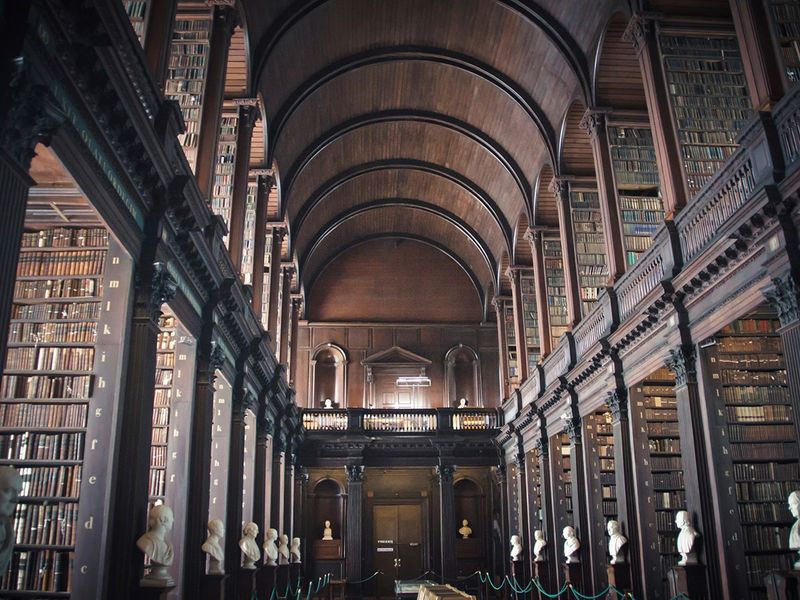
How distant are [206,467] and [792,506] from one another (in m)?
5.46

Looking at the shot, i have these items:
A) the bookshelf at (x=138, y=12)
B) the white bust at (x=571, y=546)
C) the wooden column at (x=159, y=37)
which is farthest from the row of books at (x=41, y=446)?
the white bust at (x=571, y=546)

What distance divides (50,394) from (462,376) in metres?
15.7

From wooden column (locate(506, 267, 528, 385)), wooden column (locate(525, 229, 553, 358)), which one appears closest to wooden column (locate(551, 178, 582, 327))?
wooden column (locate(525, 229, 553, 358))

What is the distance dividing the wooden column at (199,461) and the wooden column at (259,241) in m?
2.83

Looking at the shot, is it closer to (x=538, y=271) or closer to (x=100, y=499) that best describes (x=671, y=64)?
(x=538, y=271)

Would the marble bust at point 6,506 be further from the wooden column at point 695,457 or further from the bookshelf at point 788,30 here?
the bookshelf at point 788,30

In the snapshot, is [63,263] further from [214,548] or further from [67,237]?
[214,548]

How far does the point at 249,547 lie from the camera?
9.34m

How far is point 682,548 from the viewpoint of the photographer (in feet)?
23.6

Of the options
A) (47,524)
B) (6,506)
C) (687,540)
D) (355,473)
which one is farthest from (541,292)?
(6,506)

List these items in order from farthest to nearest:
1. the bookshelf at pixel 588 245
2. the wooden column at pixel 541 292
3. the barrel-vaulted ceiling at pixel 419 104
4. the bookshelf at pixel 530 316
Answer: the bookshelf at pixel 530 316
the wooden column at pixel 541 292
the bookshelf at pixel 588 245
the barrel-vaulted ceiling at pixel 419 104

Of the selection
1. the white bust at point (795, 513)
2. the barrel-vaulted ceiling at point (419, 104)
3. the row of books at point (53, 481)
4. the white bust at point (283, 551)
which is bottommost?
the white bust at point (283, 551)

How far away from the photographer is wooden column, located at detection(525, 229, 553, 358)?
1370 centimetres

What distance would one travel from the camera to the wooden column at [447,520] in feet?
54.9
